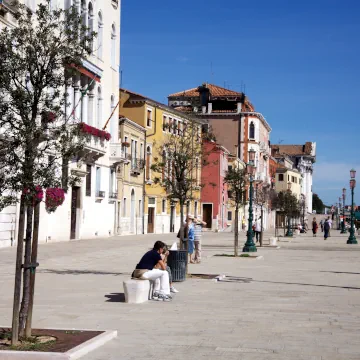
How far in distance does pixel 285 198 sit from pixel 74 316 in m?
51.6

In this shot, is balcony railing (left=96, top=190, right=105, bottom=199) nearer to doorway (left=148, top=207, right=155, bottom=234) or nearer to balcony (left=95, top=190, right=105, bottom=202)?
balcony (left=95, top=190, right=105, bottom=202)

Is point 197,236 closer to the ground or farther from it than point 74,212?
closer to the ground

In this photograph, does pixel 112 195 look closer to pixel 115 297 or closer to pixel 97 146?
pixel 97 146

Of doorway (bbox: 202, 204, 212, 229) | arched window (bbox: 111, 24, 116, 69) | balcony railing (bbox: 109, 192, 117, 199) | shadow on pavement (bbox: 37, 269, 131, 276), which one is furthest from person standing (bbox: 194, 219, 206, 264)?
doorway (bbox: 202, 204, 212, 229)

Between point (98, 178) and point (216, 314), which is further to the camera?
point (98, 178)

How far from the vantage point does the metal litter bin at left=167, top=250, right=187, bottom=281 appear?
17.3m

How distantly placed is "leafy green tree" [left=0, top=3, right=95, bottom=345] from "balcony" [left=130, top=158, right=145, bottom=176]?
145ft

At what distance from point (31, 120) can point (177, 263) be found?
30.0 ft

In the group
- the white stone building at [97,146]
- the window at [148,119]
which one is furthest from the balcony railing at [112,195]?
the window at [148,119]

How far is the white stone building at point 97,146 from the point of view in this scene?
38500 mm

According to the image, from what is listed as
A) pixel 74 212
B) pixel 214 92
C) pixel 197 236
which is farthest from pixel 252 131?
pixel 197 236

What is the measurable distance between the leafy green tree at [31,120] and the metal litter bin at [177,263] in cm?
813

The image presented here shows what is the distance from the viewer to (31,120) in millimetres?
8828

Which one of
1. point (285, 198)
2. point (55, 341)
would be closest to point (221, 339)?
point (55, 341)
